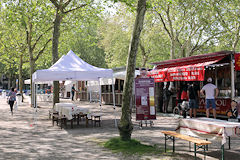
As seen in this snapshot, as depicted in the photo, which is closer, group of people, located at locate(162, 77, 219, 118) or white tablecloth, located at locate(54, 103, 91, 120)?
white tablecloth, located at locate(54, 103, 91, 120)

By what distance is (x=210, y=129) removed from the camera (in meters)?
6.55

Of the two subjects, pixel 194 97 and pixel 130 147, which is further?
pixel 194 97

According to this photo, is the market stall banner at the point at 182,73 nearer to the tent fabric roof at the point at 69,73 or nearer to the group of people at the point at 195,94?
the group of people at the point at 195,94

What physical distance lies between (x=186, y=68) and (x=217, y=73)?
1.55 meters

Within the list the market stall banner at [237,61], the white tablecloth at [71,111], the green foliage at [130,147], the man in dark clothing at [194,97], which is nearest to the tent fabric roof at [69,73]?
the white tablecloth at [71,111]

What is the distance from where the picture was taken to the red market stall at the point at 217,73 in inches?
520

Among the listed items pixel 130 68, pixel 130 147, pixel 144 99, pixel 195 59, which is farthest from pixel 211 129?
pixel 195 59

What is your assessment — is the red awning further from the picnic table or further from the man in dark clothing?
the picnic table

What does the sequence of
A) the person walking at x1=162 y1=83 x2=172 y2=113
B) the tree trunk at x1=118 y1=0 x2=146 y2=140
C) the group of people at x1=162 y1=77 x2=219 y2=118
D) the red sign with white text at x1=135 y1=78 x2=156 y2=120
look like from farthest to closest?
the person walking at x1=162 y1=83 x2=172 y2=113 → the group of people at x1=162 y1=77 x2=219 y2=118 → the red sign with white text at x1=135 y1=78 x2=156 y2=120 → the tree trunk at x1=118 y1=0 x2=146 y2=140

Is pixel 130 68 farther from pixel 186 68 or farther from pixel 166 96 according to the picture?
pixel 166 96

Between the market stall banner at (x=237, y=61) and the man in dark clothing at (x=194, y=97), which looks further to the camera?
the man in dark clothing at (x=194, y=97)

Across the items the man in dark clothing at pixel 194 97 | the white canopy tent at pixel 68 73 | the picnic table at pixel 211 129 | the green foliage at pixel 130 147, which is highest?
the white canopy tent at pixel 68 73

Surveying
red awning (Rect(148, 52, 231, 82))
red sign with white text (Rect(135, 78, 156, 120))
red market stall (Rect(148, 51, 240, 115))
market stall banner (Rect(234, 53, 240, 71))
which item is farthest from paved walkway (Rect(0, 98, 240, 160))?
market stall banner (Rect(234, 53, 240, 71))

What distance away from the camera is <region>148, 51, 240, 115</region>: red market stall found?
43.3 feet
